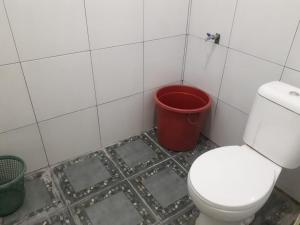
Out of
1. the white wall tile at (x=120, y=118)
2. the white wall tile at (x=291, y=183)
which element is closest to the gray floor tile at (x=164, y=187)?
the white wall tile at (x=120, y=118)

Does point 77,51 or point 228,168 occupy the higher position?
point 77,51

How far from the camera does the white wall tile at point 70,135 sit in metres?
1.60

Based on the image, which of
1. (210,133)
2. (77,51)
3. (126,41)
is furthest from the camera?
(210,133)

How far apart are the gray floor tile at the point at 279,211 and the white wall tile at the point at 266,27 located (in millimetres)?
830

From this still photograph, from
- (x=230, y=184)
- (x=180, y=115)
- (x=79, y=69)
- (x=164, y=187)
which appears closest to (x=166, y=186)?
(x=164, y=187)

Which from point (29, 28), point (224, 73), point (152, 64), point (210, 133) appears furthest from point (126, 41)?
point (210, 133)

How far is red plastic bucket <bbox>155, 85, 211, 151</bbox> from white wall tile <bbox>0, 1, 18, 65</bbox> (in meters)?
0.89

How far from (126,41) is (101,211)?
40.4 inches

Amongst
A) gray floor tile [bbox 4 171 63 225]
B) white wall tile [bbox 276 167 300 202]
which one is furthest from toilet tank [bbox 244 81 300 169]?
gray floor tile [bbox 4 171 63 225]

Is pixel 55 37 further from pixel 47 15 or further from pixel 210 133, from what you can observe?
pixel 210 133

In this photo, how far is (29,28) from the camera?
1.25m

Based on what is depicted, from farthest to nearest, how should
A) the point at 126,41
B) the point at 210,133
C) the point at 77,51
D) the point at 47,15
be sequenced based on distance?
the point at 210,133 → the point at 126,41 → the point at 77,51 → the point at 47,15

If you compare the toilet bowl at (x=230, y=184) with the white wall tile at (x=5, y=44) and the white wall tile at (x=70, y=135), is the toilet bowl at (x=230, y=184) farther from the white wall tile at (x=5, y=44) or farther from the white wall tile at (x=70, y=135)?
the white wall tile at (x=5, y=44)

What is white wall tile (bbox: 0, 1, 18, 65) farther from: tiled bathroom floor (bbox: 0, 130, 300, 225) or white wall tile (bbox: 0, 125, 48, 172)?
tiled bathroom floor (bbox: 0, 130, 300, 225)
